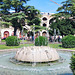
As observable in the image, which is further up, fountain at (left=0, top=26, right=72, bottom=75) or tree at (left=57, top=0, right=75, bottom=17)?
tree at (left=57, top=0, right=75, bottom=17)

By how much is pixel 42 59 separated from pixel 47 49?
0.62 metres

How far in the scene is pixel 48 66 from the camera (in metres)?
5.11

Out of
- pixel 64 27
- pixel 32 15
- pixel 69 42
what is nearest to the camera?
pixel 69 42

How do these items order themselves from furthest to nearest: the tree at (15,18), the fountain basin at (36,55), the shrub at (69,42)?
the tree at (15,18) < the shrub at (69,42) < the fountain basin at (36,55)

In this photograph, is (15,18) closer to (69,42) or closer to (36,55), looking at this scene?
(69,42)

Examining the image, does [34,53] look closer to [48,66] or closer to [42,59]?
[42,59]

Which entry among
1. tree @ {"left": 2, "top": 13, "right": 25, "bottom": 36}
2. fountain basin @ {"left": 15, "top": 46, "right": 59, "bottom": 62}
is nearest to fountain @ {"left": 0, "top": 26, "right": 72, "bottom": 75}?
fountain basin @ {"left": 15, "top": 46, "right": 59, "bottom": 62}

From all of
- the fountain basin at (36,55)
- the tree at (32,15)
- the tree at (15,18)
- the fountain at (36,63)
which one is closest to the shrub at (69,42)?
the fountain at (36,63)

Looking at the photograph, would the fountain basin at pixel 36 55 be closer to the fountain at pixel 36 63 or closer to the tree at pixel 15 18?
the fountain at pixel 36 63

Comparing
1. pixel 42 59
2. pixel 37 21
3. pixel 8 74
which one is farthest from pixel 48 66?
pixel 37 21

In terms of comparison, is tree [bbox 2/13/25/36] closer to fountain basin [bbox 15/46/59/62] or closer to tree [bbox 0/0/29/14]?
tree [bbox 0/0/29/14]

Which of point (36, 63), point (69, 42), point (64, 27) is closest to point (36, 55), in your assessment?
point (36, 63)

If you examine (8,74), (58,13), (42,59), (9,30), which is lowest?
(8,74)

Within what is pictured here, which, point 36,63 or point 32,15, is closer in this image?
point 36,63
